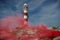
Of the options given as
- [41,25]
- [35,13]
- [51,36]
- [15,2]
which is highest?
[15,2]

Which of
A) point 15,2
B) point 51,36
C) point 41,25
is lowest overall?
point 51,36

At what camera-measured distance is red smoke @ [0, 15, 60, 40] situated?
1968 mm

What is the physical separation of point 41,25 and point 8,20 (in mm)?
384

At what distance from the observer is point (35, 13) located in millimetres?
2027

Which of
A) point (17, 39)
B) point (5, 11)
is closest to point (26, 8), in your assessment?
point (5, 11)

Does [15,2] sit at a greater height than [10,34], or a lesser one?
greater

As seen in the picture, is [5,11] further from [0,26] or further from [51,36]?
[51,36]

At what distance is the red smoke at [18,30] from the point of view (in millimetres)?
1968

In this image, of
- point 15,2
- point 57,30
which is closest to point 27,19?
point 15,2

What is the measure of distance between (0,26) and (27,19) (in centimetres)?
32

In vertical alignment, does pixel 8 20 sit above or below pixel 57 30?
above

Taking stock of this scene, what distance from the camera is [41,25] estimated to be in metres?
2.01

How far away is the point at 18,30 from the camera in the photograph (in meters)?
1.97

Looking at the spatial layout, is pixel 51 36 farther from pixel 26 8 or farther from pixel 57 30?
pixel 26 8
